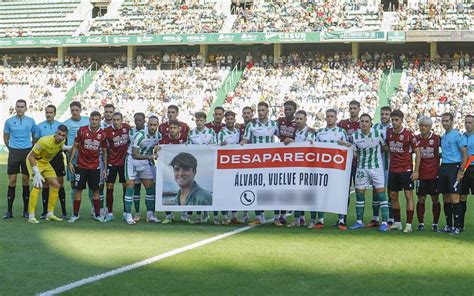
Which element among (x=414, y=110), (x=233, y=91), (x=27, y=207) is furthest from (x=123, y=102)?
(x=27, y=207)

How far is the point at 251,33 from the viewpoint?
41.3m

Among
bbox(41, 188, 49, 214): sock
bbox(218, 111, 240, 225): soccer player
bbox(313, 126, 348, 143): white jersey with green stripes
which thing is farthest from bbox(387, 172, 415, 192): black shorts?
bbox(41, 188, 49, 214): sock

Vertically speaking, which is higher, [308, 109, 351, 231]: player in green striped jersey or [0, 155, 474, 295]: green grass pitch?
[308, 109, 351, 231]: player in green striped jersey

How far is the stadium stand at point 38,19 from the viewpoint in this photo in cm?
4744

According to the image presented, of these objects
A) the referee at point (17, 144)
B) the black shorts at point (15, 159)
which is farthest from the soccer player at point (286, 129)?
the black shorts at point (15, 159)

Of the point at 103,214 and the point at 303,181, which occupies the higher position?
the point at 303,181

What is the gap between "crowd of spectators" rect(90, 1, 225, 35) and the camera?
44125 mm

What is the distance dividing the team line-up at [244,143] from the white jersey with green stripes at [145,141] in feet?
0.06

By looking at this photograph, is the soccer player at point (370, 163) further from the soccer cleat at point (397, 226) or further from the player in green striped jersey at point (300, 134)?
the player in green striped jersey at point (300, 134)

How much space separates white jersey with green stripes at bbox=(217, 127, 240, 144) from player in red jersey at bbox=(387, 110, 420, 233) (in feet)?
8.38

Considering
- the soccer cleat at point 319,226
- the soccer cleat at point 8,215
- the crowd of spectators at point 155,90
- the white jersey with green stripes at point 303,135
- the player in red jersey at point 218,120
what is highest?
the crowd of spectators at point 155,90

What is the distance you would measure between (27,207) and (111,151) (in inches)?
79.7

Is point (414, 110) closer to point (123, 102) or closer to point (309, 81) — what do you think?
point (309, 81)

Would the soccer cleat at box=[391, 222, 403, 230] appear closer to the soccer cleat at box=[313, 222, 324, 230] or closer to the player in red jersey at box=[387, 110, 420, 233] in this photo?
the player in red jersey at box=[387, 110, 420, 233]
